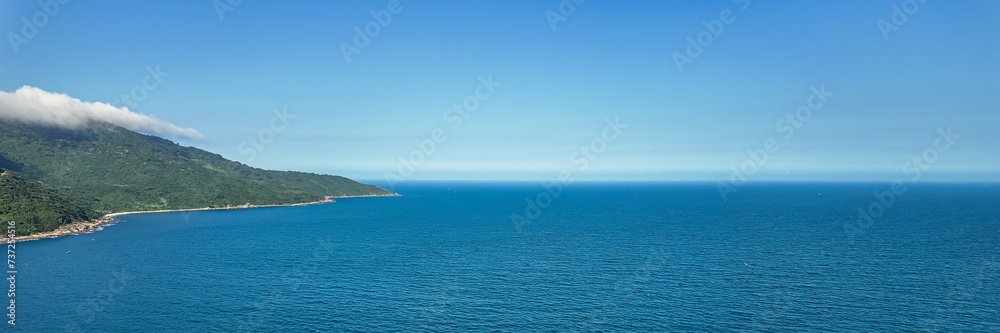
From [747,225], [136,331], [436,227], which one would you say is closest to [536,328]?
[136,331]

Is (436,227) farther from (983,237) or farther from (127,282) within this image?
(983,237)

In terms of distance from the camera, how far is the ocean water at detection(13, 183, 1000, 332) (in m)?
68.4

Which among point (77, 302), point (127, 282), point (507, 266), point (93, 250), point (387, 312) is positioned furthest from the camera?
point (93, 250)

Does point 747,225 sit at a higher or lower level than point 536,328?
higher

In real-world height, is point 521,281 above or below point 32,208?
below

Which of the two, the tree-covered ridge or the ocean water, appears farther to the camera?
the tree-covered ridge

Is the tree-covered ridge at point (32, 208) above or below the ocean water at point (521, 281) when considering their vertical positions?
above

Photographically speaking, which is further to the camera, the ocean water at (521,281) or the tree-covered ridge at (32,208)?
the tree-covered ridge at (32,208)

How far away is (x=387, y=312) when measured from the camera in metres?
73.1

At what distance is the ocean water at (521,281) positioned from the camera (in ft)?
224

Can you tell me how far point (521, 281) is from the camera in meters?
90.6

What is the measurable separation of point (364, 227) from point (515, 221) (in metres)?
55.2

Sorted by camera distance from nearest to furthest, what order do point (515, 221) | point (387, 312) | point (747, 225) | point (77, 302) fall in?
point (387, 312) → point (77, 302) → point (747, 225) → point (515, 221)

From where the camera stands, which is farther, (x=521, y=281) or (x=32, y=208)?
(x=32, y=208)
